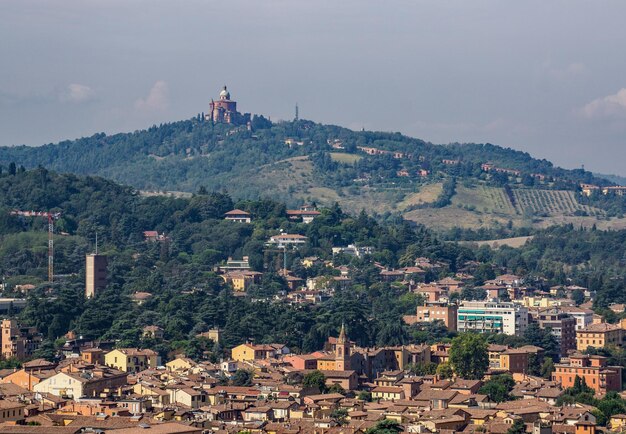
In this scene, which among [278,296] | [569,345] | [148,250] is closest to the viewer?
[569,345]

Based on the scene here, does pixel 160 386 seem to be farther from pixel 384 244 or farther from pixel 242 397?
pixel 384 244

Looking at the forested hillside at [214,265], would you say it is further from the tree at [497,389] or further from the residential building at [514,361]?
the tree at [497,389]

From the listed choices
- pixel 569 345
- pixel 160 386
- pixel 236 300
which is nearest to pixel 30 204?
pixel 236 300

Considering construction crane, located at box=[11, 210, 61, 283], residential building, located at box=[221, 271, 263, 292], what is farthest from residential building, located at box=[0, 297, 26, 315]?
residential building, located at box=[221, 271, 263, 292]

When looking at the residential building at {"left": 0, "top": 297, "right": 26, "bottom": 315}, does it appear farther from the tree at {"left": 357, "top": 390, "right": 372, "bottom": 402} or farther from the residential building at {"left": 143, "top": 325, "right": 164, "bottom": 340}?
the tree at {"left": 357, "top": 390, "right": 372, "bottom": 402}

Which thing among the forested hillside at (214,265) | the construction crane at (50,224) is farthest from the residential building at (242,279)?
the construction crane at (50,224)

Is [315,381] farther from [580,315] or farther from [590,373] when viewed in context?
[580,315]

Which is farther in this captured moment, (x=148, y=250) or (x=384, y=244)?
(x=384, y=244)
